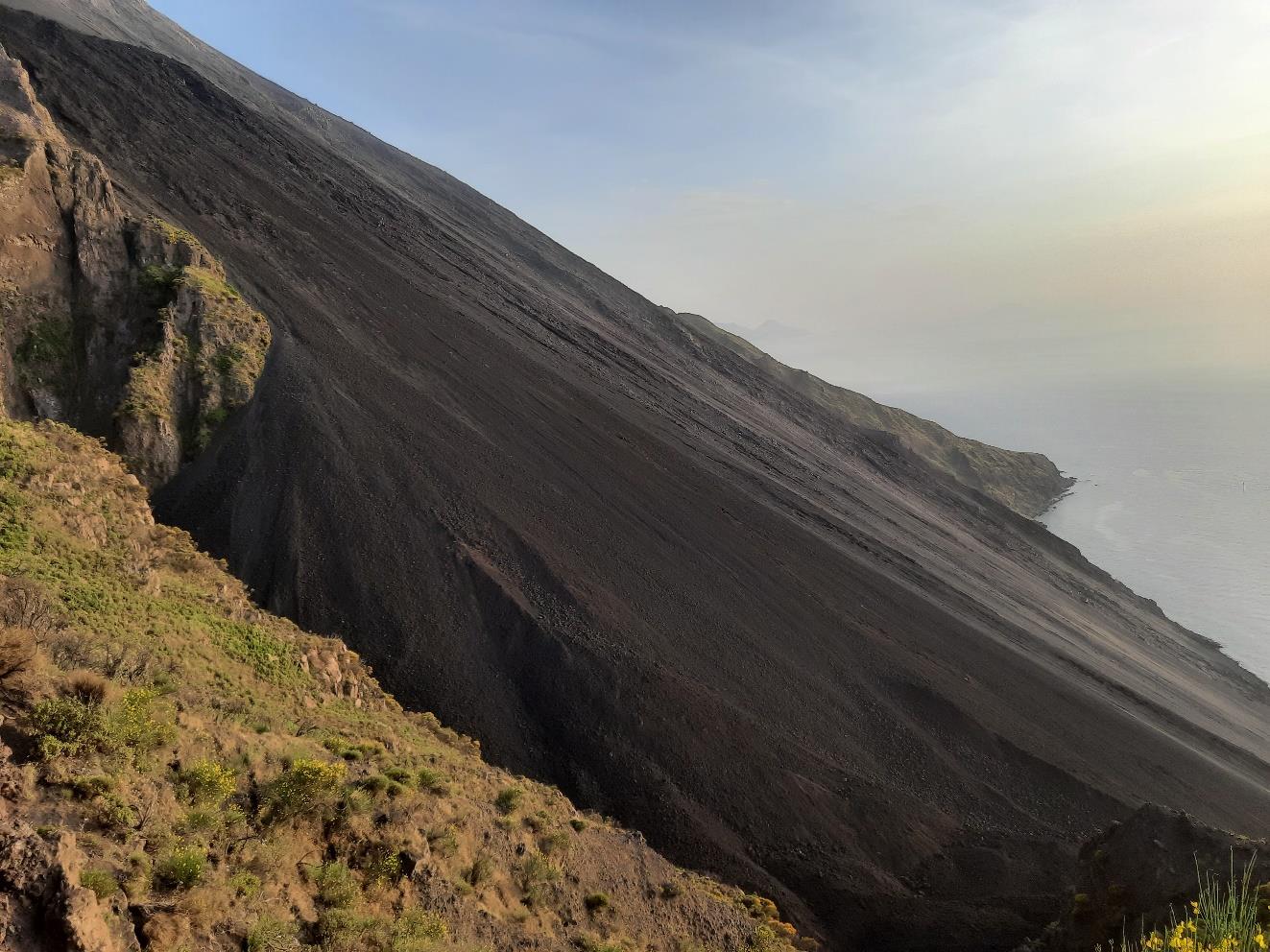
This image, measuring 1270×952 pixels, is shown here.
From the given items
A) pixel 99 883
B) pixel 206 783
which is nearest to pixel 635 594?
pixel 206 783

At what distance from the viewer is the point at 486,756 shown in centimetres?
1440

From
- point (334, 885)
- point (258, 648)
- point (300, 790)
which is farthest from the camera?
point (258, 648)

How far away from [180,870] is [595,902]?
614cm

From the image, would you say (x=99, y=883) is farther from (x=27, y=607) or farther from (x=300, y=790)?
(x=27, y=607)

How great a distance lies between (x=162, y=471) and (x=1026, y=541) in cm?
5054

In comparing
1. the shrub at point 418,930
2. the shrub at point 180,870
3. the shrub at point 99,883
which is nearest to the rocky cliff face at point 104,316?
the shrub at point 180,870

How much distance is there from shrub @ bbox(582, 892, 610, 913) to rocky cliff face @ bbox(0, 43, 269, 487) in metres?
14.1

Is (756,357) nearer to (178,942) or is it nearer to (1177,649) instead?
(1177,649)

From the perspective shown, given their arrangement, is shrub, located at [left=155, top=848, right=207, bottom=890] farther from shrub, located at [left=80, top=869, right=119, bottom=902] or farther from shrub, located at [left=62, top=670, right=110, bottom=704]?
shrub, located at [left=62, top=670, right=110, bottom=704]

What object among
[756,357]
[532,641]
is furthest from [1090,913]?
[756,357]

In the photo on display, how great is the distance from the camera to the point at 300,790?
7574 mm

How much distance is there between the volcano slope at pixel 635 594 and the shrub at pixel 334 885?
755 centimetres

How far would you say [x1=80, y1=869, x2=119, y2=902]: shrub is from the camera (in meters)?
5.07

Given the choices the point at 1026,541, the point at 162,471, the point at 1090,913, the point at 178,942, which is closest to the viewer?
the point at 178,942
